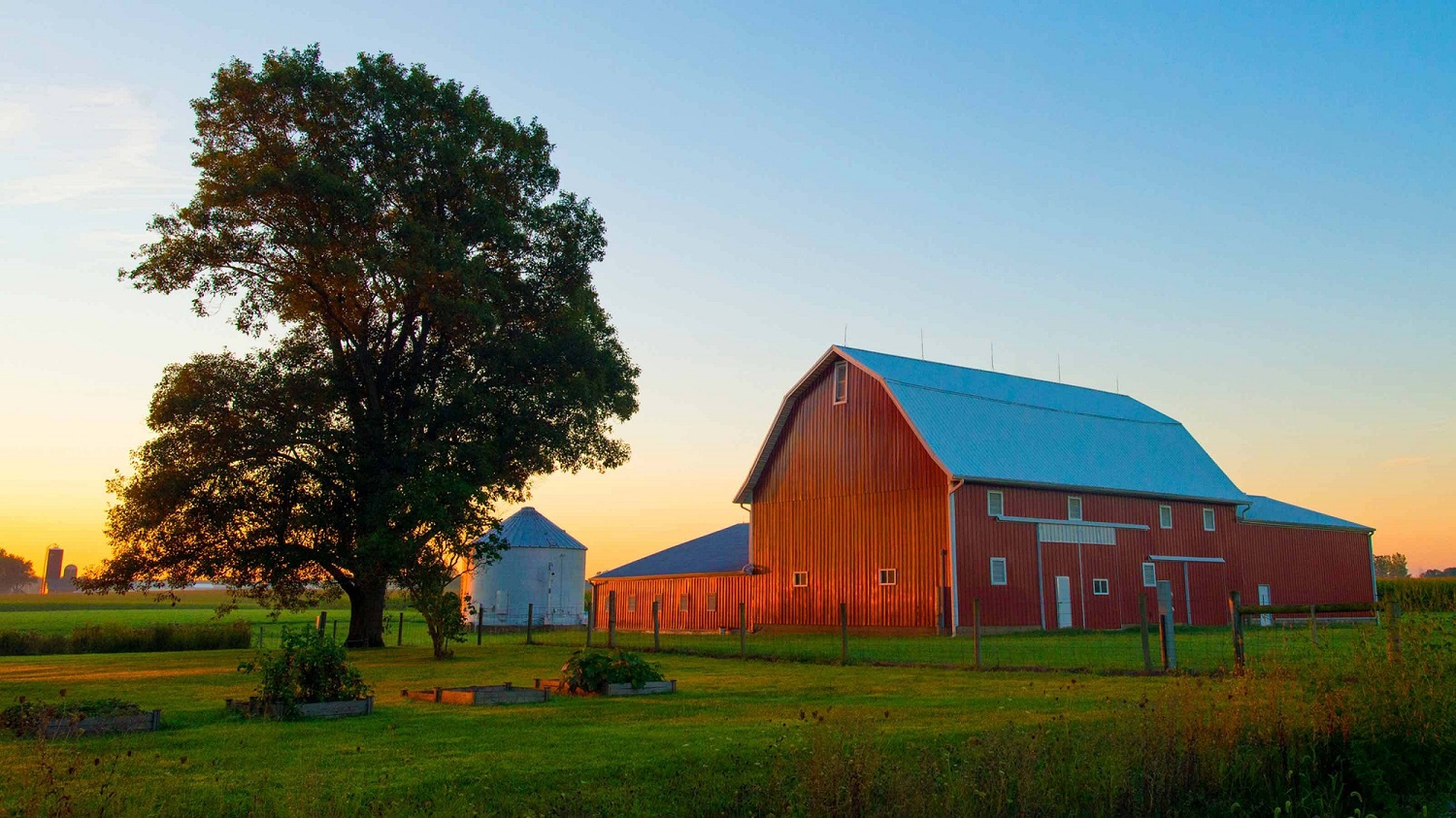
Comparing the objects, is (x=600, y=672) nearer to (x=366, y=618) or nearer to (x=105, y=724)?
(x=105, y=724)

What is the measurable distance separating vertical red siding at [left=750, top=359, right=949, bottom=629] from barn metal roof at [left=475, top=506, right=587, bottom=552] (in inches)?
563

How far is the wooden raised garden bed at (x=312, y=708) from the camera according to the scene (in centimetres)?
1320

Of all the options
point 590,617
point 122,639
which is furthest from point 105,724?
point 122,639

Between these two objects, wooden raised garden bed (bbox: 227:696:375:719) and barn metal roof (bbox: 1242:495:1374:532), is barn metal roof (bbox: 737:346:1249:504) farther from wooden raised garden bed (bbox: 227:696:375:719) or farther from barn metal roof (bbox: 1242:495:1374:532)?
wooden raised garden bed (bbox: 227:696:375:719)

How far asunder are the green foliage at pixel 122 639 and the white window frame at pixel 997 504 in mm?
25660

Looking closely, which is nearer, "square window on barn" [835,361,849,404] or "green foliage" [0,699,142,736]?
"green foliage" [0,699,142,736]

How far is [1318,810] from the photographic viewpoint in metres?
10.0

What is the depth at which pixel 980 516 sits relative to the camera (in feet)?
122

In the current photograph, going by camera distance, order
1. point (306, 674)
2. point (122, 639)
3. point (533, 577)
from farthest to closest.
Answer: point (533, 577)
point (122, 639)
point (306, 674)

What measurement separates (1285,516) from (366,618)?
40.1m

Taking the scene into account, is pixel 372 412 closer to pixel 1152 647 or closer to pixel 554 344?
pixel 554 344

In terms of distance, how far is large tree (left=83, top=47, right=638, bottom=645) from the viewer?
28.5 meters

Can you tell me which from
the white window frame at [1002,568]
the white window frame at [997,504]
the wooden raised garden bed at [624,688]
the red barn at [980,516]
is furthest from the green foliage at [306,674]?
the white window frame at [997,504]

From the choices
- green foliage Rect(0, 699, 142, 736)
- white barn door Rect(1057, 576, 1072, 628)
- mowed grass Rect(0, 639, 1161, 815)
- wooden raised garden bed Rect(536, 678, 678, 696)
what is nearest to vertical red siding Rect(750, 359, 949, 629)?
white barn door Rect(1057, 576, 1072, 628)
